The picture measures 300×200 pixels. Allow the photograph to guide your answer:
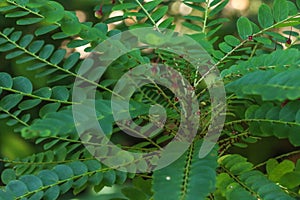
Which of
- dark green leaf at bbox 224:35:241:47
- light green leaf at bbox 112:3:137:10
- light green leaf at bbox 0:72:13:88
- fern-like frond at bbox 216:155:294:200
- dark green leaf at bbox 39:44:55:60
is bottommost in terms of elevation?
fern-like frond at bbox 216:155:294:200

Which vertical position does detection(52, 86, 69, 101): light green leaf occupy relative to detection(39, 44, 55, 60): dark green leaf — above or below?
below

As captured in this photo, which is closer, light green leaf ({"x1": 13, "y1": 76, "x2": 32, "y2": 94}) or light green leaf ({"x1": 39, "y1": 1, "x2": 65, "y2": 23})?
light green leaf ({"x1": 39, "y1": 1, "x2": 65, "y2": 23})

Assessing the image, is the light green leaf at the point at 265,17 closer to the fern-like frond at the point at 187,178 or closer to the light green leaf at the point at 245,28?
the light green leaf at the point at 245,28

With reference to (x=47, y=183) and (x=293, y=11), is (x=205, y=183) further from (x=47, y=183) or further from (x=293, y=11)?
(x=293, y=11)

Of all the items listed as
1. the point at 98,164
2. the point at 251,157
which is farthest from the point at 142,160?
the point at 251,157

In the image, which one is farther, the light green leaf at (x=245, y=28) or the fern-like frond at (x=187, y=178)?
the light green leaf at (x=245, y=28)

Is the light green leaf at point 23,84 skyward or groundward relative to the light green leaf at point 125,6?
groundward

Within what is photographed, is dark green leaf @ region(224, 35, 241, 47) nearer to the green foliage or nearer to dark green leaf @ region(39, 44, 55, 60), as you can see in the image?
the green foliage

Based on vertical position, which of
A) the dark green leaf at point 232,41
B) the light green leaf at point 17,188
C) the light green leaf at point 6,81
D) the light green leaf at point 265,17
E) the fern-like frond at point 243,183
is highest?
the light green leaf at point 265,17

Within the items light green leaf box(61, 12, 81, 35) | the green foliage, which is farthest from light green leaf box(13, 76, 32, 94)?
light green leaf box(61, 12, 81, 35)

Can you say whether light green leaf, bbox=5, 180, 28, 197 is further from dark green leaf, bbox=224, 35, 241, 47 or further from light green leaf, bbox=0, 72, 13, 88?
dark green leaf, bbox=224, 35, 241, 47

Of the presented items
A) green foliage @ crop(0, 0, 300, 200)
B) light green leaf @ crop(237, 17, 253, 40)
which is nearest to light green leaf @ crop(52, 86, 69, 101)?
green foliage @ crop(0, 0, 300, 200)

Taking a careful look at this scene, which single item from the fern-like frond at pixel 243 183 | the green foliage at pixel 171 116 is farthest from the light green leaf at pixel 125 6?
the fern-like frond at pixel 243 183

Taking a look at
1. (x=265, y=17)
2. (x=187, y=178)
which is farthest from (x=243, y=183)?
(x=265, y=17)
